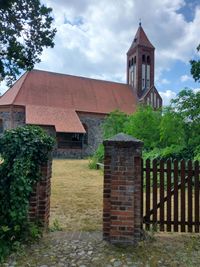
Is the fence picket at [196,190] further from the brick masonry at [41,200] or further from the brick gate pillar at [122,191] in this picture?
the brick masonry at [41,200]

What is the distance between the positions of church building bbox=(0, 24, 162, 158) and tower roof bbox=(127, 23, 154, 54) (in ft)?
1.87

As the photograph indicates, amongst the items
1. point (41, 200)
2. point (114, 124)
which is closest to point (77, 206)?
point (41, 200)

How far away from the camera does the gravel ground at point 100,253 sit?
343cm

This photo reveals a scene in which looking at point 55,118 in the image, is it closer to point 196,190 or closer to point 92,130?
point 92,130

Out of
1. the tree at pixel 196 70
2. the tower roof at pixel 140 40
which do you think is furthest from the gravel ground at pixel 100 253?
the tower roof at pixel 140 40

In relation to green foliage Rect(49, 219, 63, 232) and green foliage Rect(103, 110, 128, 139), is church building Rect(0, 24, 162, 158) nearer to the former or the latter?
green foliage Rect(103, 110, 128, 139)

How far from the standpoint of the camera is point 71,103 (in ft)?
103

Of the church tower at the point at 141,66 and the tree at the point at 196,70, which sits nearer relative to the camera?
the tree at the point at 196,70

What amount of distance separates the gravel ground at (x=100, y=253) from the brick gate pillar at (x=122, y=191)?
0.70ft

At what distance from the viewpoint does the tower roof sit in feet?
136

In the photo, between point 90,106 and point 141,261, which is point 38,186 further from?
point 90,106

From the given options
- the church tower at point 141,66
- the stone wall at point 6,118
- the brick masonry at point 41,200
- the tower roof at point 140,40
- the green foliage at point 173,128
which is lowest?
the brick masonry at point 41,200

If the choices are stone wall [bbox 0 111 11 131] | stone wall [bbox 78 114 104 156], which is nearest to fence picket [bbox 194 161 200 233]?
stone wall [bbox 0 111 11 131]

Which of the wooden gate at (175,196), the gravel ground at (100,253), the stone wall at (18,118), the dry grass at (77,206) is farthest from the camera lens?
the stone wall at (18,118)
